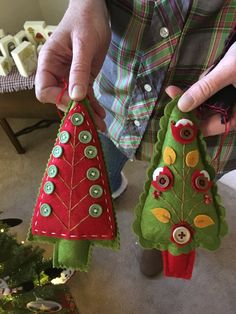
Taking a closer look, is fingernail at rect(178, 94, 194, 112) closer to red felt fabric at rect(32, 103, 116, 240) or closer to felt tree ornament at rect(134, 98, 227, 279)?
felt tree ornament at rect(134, 98, 227, 279)

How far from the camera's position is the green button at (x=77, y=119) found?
0.51 m

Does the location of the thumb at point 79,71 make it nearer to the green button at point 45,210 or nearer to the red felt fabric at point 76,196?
the red felt fabric at point 76,196

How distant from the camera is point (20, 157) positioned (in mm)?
1444

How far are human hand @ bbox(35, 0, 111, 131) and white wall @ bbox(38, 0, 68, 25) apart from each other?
81 centimetres

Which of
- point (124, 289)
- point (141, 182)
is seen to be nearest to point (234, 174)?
point (141, 182)

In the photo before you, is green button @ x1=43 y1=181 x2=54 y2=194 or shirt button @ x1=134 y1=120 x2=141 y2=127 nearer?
green button @ x1=43 y1=181 x2=54 y2=194

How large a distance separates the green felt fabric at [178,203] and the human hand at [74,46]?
125 millimetres

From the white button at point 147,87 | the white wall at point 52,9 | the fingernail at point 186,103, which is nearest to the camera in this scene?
the fingernail at point 186,103

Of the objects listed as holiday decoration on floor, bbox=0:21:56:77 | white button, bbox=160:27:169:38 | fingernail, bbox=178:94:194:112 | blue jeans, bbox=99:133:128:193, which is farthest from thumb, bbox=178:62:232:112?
holiday decoration on floor, bbox=0:21:56:77

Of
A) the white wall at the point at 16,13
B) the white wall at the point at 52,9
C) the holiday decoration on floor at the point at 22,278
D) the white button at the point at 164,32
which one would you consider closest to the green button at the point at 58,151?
the white button at the point at 164,32

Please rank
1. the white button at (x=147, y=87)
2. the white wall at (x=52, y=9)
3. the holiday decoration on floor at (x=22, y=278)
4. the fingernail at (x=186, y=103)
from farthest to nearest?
the white wall at (x=52, y=9) → the holiday decoration on floor at (x=22, y=278) → the white button at (x=147, y=87) → the fingernail at (x=186, y=103)

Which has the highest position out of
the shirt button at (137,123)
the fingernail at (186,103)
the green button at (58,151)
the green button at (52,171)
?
the fingernail at (186,103)

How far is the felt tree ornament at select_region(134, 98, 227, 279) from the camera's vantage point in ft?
1.58

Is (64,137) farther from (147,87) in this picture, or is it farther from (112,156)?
(112,156)
